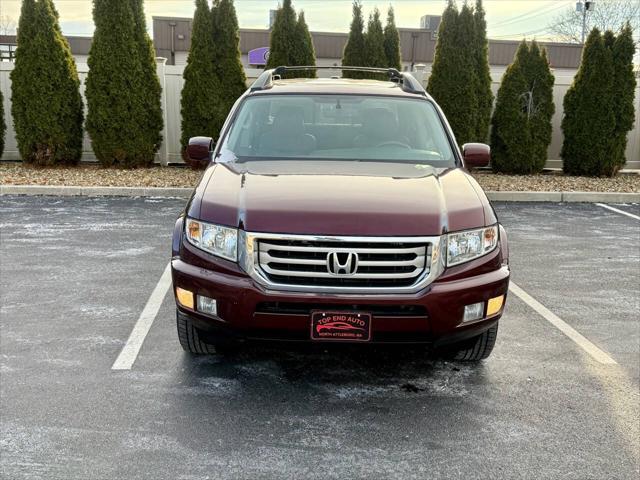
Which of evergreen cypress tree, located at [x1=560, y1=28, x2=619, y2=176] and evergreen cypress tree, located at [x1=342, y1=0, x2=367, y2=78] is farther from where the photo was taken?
evergreen cypress tree, located at [x1=342, y1=0, x2=367, y2=78]

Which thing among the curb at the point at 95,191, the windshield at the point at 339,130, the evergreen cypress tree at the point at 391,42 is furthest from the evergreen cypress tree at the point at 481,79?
the windshield at the point at 339,130

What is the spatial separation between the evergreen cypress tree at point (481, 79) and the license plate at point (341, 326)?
10.6m

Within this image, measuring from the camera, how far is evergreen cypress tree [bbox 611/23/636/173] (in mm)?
13281

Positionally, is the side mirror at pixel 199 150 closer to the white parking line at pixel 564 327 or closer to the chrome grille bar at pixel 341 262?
the chrome grille bar at pixel 341 262

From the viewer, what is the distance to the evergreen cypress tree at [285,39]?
14227mm

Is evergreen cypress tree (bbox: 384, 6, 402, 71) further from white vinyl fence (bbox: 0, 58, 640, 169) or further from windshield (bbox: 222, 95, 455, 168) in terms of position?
windshield (bbox: 222, 95, 455, 168)

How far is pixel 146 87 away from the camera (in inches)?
520

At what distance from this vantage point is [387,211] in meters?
3.62

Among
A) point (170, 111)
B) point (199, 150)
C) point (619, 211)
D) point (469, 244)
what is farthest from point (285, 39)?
point (469, 244)

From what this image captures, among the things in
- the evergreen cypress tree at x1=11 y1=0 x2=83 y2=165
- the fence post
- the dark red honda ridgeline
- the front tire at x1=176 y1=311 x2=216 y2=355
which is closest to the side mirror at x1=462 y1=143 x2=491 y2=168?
the dark red honda ridgeline

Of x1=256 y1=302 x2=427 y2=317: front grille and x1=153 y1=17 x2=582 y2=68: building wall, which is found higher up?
x1=153 y1=17 x2=582 y2=68: building wall

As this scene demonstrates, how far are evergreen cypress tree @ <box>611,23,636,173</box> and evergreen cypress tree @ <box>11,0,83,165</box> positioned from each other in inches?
423

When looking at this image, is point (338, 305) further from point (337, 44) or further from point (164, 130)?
point (337, 44)

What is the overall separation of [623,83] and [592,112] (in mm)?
857
